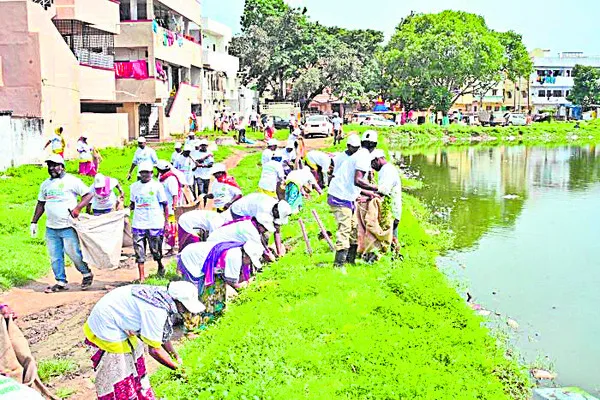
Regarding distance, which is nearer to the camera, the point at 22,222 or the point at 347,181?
the point at 347,181

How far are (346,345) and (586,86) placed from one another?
3038 inches

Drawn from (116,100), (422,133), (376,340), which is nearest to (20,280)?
(376,340)

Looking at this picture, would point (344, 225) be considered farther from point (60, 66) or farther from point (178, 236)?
point (60, 66)

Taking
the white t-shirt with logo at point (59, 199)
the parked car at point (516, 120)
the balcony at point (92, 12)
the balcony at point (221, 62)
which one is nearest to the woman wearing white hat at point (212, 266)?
the white t-shirt with logo at point (59, 199)

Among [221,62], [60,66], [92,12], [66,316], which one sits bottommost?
[66,316]

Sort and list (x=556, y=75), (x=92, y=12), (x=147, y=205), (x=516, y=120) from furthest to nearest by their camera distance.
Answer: (x=556, y=75)
(x=516, y=120)
(x=92, y=12)
(x=147, y=205)

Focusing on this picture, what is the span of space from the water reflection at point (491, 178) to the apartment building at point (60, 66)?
12.8 m

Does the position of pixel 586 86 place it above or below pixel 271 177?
above

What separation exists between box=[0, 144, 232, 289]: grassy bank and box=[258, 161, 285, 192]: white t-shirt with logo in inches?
160

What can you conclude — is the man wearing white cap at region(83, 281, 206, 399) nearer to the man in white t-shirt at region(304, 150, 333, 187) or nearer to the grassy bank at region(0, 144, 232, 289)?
the grassy bank at region(0, 144, 232, 289)

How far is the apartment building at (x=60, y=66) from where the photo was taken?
71.5 ft

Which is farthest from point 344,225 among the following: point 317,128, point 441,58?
point 441,58

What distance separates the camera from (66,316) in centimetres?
934

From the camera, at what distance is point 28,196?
17156 millimetres
